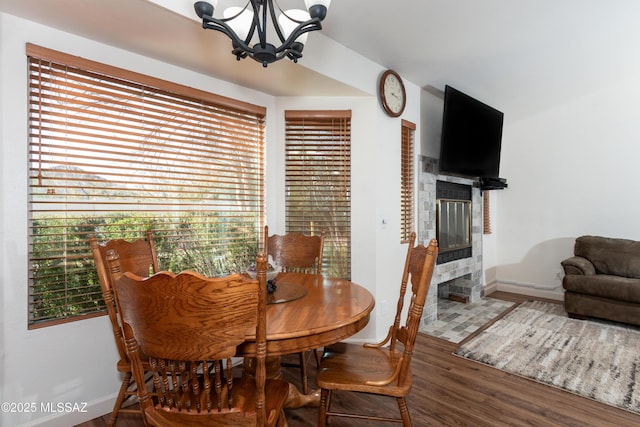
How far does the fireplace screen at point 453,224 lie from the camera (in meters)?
3.79

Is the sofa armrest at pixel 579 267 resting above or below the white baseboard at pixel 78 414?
above

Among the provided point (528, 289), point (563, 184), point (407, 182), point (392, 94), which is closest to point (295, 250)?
point (407, 182)

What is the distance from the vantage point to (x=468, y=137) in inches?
146

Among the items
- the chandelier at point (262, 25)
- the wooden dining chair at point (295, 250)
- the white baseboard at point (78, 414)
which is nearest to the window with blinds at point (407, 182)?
the wooden dining chair at point (295, 250)

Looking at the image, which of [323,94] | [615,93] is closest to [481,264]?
[615,93]

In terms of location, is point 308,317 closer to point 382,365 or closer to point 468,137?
point 382,365

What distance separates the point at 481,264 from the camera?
4551mm

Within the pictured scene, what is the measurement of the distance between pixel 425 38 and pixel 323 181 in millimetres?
1473

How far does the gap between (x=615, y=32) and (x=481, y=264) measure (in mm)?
2921

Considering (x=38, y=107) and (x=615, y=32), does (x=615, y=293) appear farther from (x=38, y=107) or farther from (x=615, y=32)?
(x=38, y=107)

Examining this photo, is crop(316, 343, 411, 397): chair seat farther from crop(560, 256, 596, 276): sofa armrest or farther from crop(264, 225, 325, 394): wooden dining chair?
crop(560, 256, 596, 276): sofa armrest

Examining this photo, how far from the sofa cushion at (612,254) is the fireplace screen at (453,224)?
4.72 feet

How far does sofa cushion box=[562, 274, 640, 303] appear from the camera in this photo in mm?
3328

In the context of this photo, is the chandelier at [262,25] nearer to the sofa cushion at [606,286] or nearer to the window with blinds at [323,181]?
the window with blinds at [323,181]
